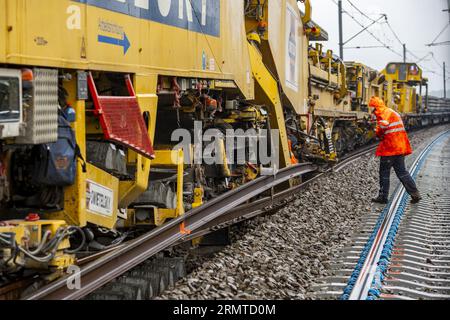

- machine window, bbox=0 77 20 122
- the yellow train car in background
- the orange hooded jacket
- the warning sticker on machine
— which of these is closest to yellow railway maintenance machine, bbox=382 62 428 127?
the orange hooded jacket

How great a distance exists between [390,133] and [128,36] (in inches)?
258

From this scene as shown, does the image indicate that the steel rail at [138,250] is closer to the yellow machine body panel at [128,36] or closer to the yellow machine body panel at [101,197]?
the yellow machine body panel at [101,197]

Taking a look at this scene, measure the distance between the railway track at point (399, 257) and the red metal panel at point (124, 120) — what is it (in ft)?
6.73

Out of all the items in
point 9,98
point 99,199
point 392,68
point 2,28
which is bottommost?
point 99,199

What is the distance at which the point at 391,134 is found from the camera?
1105cm

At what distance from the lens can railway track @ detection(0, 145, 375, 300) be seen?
4469 mm

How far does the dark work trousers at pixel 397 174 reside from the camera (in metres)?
10.9

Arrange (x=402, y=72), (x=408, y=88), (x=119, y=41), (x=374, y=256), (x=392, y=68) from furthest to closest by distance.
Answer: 1. (x=392, y=68)
2. (x=402, y=72)
3. (x=408, y=88)
4. (x=374, y=256)
5. (x=119, y=41)

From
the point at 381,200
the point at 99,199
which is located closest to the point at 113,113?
the point at 99,199

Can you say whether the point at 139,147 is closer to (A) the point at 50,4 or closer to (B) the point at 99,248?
(B) the point at 99,248

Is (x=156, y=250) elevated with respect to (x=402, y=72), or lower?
lower

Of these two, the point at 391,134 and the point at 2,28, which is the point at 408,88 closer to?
the point at 391,134

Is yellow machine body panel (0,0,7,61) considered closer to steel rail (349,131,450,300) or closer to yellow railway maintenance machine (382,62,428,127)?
steel rail (349,131,450,300)
